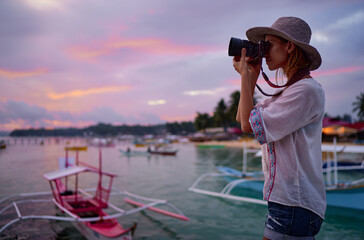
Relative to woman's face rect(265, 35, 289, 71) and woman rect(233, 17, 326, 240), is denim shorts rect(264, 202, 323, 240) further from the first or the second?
woman's face rect(265, 35, 289, 71)

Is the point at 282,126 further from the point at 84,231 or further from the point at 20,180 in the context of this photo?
the point at 20,180

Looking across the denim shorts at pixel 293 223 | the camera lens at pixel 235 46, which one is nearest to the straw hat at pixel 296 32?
the camera lens at pixel 235 46

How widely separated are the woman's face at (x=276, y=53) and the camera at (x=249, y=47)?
0.08 feet

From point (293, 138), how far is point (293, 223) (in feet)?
1.18

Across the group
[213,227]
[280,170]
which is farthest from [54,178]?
[280,170]

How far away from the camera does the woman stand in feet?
3.75

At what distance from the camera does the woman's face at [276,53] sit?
51.3 inches

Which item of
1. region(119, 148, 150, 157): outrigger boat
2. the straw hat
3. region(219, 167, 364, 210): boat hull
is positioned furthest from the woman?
region(119, 148, 150, 157): outrigger boat

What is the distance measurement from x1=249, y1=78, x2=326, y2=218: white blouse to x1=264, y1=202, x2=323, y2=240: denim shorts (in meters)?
0.03

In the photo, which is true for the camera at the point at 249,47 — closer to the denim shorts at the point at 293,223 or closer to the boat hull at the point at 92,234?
the denim shorts at the point at 293,223

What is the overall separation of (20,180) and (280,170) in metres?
21.4

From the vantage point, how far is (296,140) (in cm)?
119

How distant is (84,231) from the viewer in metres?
6.52

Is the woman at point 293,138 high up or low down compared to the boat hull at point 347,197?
up
